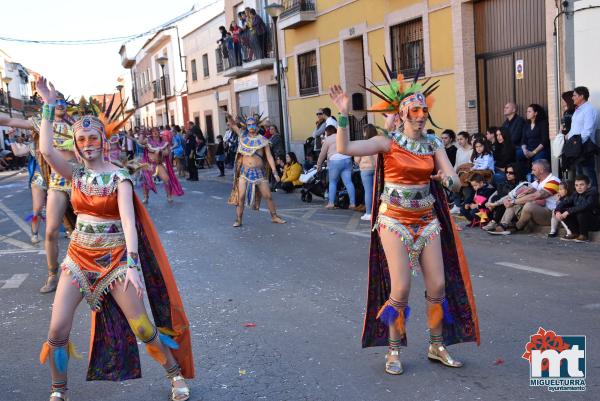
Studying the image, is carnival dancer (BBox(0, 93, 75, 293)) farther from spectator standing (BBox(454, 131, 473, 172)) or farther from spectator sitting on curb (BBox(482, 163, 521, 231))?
spectator standing (BBox(454, 131, 473, 172))

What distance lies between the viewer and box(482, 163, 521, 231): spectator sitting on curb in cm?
1030

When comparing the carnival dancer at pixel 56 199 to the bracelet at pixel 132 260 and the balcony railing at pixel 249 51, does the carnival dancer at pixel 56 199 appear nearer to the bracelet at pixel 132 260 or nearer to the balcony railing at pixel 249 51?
the bracelet at pixel 132 260

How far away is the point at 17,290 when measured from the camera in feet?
25.2

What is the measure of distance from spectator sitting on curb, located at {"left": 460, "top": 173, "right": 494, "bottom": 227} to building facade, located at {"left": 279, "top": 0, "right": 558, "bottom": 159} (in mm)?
2106

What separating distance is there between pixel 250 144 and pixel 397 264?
23.2 ft

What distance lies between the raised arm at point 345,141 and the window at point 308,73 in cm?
1764

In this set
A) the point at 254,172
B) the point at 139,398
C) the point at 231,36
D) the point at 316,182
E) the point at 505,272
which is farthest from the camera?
the point at 231,36

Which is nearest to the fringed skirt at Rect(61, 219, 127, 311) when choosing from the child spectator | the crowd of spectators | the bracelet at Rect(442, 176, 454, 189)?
the bracelet at Rect(442, 176, 454, 189)

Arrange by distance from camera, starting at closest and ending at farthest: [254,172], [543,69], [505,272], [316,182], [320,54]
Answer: [505,272] < [254,172] < [543,69] < [316,182] < [320,54]

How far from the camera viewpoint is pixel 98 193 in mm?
4234

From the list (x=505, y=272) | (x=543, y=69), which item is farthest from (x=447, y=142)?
(x=505, y=272)

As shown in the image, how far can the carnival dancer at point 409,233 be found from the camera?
15.0 ft

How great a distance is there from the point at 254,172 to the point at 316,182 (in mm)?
4000

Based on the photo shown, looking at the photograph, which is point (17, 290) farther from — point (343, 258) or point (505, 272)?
point (505, 272)
